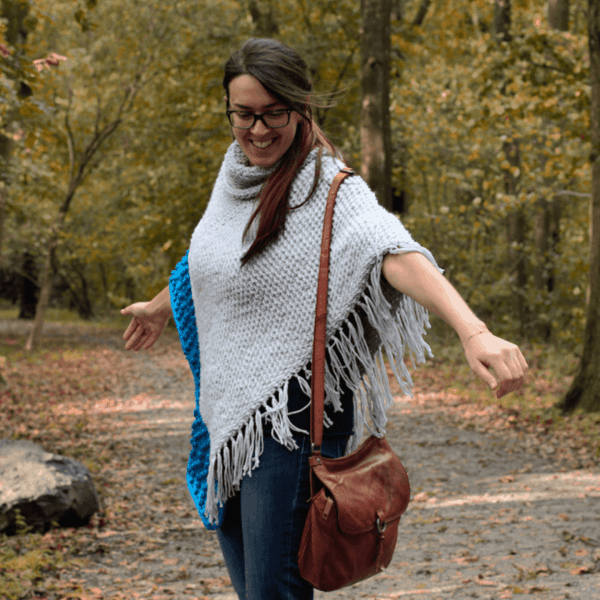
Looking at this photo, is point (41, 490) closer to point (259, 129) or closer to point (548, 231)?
point (259, 129)

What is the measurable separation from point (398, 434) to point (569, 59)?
5.57 m

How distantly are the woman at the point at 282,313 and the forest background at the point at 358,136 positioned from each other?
6.67 m

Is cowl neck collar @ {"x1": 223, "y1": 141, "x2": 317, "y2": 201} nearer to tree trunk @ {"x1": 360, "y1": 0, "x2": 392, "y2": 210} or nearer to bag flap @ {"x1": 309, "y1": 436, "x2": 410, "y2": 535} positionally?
bag flap @ {"x1": 309, "y1": 436, "x2": 410, "y2": 535}

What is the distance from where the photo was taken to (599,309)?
292 inches

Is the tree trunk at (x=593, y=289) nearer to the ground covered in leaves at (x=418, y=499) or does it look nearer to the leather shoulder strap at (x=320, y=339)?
the ground covered in leaves at (x=418, y=499)

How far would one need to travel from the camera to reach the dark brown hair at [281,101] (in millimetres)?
1820

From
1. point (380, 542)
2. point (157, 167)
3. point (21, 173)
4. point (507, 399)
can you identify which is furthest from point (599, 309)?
point (157, 167)

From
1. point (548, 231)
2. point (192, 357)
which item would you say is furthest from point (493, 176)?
point (192, 357)

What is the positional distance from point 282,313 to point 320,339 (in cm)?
14

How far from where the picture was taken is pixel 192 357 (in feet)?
7.61

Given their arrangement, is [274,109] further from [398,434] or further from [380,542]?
[398,434]

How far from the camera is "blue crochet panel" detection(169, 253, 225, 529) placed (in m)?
2.17

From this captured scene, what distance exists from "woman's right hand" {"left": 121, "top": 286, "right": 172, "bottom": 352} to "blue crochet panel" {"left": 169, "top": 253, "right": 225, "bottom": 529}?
13 centimetres

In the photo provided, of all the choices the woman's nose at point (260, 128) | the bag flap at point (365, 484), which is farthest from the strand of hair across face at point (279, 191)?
the bag flap at point (365, 484)
